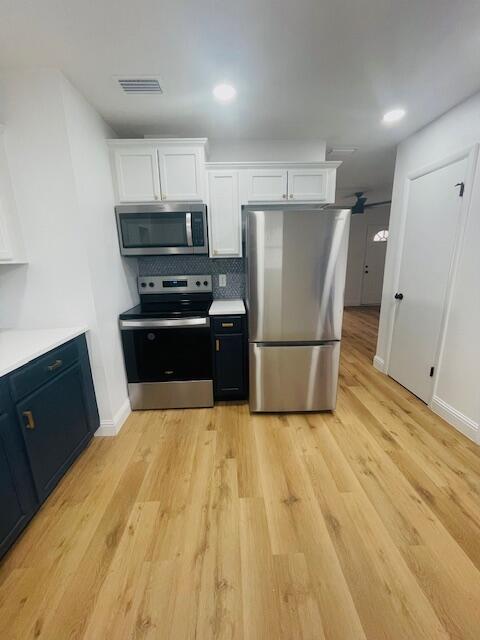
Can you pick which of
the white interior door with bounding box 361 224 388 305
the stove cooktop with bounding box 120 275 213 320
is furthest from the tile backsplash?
the white interior door with bounding box 361 224 388 305

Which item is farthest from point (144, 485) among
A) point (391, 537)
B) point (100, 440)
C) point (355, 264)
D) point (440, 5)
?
point (355, 264)

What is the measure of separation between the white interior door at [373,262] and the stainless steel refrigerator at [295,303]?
5236mm

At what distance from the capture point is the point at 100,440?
6.73ft

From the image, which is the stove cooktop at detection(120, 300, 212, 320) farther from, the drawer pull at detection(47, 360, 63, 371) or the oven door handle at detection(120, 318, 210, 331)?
the drawer pull at detection(47, 360, 63, 371)

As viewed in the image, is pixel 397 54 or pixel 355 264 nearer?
pixel 397 54

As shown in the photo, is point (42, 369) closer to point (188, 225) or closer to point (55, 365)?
point (55, 365)

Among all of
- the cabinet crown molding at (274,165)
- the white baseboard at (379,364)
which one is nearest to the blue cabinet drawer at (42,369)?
the cabinet crown molding at (274,165)

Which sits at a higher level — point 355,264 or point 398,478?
point 355,264

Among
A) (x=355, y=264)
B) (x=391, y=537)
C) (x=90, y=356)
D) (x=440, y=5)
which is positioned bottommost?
(x=391, y=537)

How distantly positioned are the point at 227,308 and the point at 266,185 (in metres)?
1.21

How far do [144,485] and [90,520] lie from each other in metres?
0.31

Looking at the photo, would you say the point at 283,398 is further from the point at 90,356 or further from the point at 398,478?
the point at 90,356

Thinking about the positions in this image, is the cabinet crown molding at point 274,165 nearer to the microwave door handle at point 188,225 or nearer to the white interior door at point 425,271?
the microwave door handle at point 188,225

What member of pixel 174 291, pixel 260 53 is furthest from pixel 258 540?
pixel 260 53
